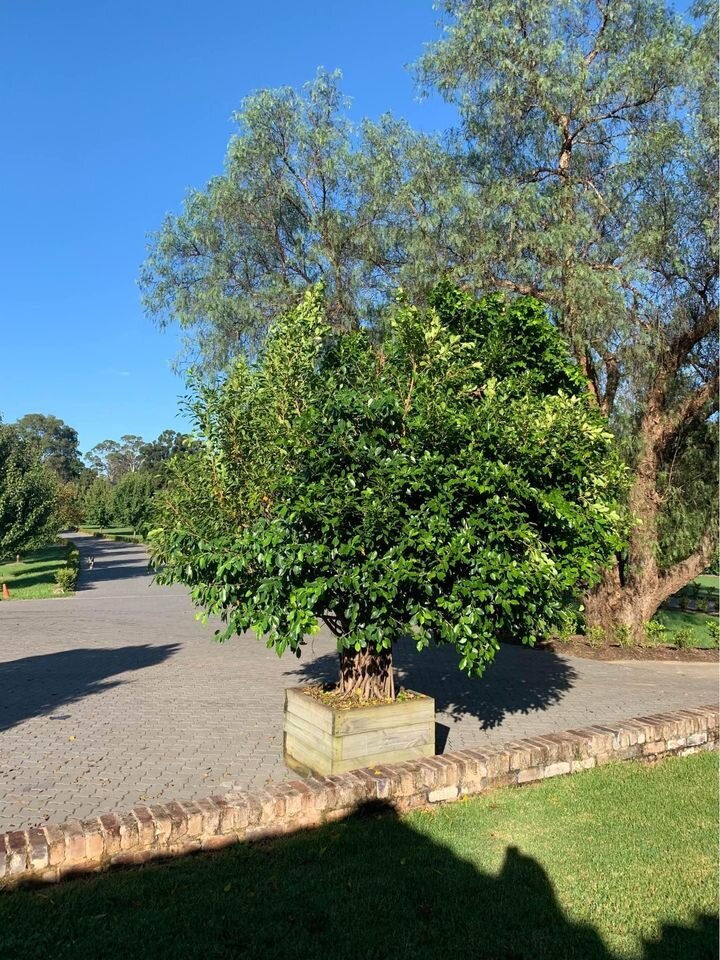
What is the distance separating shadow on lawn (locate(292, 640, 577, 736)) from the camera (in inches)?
365

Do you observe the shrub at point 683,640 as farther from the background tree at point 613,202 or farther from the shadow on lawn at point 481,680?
the shadow on lawn at point 481,680

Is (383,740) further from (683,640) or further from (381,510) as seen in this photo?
(683,640)

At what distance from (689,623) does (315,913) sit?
20614 millimetres

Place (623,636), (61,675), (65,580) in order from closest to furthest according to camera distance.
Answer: (61,675)
(623,636)
(65,580)

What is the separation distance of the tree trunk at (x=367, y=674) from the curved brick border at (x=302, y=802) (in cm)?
87

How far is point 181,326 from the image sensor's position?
1523 cm

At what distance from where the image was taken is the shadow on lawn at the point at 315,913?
3480 mm

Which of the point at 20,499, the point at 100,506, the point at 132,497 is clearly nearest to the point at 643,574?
the point at 20,499

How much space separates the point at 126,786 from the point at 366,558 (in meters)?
2.99

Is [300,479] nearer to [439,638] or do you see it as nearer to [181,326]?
[439,638]

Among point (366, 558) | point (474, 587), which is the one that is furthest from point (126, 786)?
point (474, 587)

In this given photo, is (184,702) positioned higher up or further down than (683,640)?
further down

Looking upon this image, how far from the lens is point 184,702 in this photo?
30.4 ft

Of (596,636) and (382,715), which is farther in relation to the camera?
(596,636)
